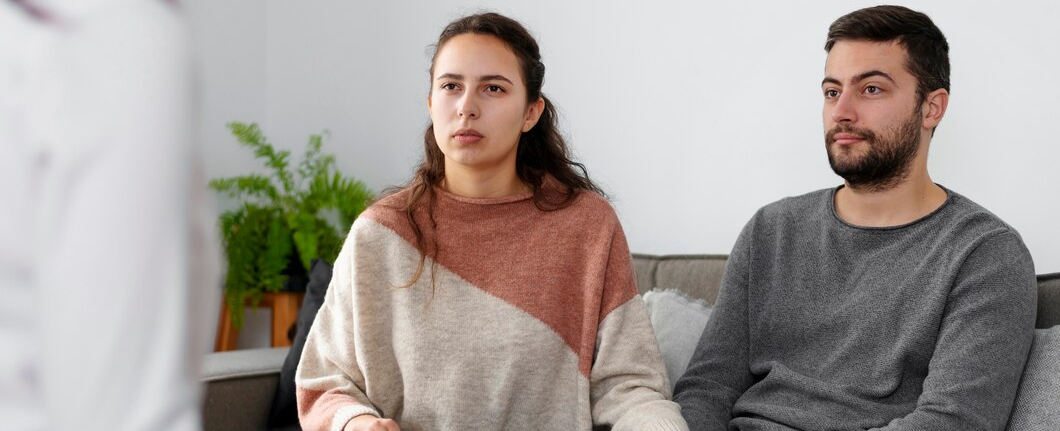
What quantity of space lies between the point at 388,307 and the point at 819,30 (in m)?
1.31

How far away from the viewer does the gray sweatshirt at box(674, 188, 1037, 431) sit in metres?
1.53

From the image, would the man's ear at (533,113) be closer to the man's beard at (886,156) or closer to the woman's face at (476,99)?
the woman's face at (476,99)

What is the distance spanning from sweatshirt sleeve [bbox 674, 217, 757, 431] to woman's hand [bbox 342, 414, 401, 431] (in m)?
0.54

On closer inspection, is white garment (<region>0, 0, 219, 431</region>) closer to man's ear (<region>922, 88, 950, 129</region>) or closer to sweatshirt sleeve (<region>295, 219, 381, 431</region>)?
sweatshirt sleeve (<region>295, 219, 381, 431</region>)

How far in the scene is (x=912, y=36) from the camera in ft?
5.75

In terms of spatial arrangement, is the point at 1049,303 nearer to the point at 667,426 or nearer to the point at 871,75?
the point at 871,75

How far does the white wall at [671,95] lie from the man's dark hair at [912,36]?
1.35 ft

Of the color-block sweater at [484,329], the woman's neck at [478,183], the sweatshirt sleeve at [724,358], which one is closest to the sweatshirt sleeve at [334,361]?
the color-block sweater at [484,329]

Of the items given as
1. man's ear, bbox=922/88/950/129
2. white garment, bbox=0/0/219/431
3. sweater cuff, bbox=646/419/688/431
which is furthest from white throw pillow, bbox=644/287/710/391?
white garment, bbox=0/0/219/431

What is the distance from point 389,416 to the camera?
5.53 ft

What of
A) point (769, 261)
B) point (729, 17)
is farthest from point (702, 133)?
point (769, 261)

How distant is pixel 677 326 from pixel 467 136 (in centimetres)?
70

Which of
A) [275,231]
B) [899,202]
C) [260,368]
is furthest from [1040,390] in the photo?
[275,231]

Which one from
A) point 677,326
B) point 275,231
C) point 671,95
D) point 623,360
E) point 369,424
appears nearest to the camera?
point 369,424
